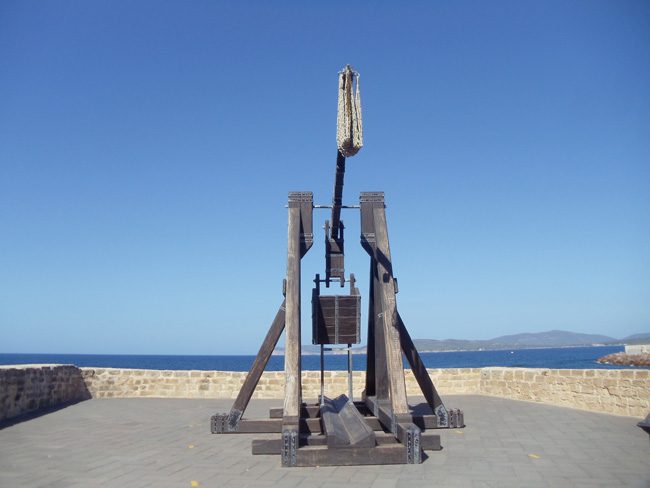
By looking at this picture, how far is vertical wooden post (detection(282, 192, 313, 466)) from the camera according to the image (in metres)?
6.30

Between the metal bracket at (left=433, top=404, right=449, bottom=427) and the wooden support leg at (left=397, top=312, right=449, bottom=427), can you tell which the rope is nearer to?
the wooden support leg at (left=397, top=312, right=449, bottom=427)

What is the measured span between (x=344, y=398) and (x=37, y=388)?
708 cm

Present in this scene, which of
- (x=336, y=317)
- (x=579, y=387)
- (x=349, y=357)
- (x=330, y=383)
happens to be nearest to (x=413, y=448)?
(x=349, y=357)

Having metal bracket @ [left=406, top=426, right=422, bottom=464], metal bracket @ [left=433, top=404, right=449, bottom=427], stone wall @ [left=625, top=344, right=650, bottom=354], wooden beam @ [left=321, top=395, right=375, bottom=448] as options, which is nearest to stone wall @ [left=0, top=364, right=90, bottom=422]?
wooden beam @ [left=321, top=395, right=375, bottom=448]

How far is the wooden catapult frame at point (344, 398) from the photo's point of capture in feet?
20.4

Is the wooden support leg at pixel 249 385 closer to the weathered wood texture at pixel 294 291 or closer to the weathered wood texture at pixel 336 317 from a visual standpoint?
the weathered wood texture at pixel 294 291

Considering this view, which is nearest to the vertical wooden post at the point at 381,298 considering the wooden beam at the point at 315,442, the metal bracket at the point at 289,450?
the wooden beam at the point at 315,442

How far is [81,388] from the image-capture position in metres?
13.8

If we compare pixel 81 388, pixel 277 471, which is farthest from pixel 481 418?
pixel 81 388

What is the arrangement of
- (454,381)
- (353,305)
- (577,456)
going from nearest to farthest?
(577,456), (353,305), (454,381)

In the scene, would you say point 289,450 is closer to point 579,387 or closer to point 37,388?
point 579,387

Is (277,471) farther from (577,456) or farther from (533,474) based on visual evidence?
(577,456)

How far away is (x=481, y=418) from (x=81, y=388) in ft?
34.2

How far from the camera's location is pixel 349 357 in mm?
8188
